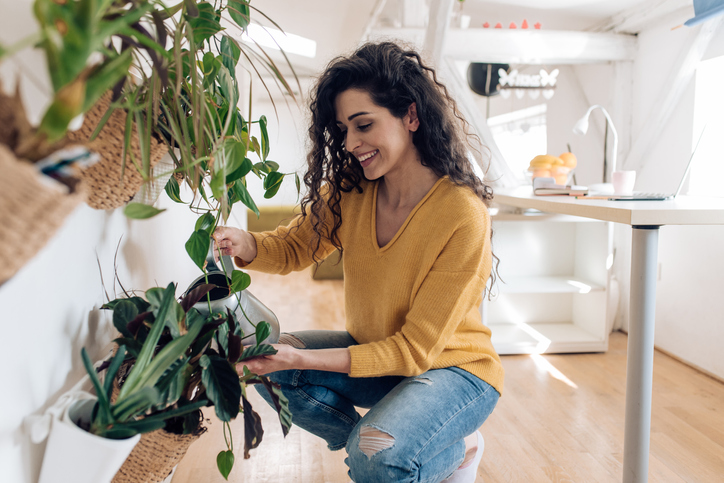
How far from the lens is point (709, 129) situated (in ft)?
7.68

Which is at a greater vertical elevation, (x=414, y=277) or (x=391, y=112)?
(x=391, y=112)

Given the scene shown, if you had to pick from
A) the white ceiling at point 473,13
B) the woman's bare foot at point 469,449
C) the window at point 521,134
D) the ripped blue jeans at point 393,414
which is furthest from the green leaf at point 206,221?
the window at point 521,134

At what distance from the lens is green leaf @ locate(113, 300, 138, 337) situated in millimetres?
731

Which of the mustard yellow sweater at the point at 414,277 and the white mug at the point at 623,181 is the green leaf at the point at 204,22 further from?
the white mug at the point at 623,181

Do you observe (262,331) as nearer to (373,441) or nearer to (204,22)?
(373,441)

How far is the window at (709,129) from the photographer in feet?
7.52

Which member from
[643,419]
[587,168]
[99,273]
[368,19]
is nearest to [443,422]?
[643,419]

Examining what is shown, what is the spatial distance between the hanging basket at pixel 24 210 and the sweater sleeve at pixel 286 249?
0.92 meters

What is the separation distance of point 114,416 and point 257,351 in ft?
0.89

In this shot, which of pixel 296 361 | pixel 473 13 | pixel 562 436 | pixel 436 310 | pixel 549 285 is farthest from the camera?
pixel 473 13

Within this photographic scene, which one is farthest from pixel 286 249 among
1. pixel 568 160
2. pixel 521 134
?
pixel 521 134

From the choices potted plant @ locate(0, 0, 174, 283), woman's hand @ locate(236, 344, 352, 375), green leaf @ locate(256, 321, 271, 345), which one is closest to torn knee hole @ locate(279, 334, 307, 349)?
woman's hand @ locate(236, 344, 352, 375)

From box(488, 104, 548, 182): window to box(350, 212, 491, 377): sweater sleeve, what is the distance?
227 centimetres

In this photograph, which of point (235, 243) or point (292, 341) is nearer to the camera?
point (235, 243)
